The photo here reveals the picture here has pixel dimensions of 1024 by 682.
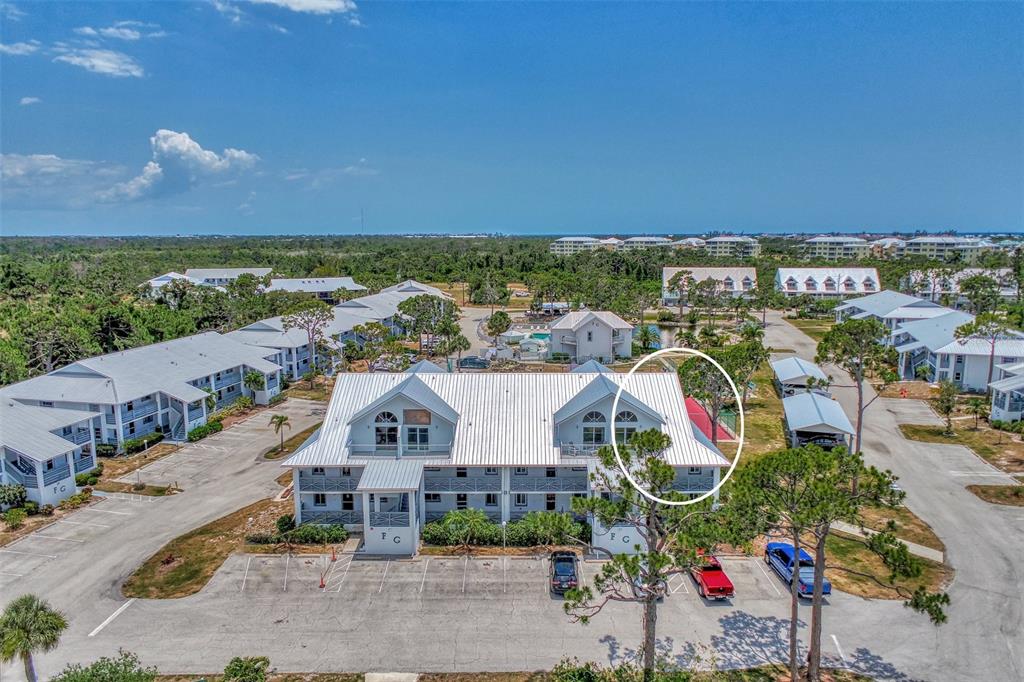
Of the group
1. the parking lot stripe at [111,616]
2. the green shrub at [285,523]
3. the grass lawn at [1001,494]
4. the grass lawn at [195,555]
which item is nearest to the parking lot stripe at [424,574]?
the green shrub at [285,523]

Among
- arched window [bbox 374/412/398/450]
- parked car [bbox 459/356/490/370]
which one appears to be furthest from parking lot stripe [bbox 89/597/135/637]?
parked car [bbox 459/356/490/370]

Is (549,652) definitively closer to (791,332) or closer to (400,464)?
(400,464)

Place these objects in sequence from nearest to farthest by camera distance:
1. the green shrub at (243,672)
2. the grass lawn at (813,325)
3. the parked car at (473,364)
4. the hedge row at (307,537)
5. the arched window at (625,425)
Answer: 1. the green shrub at (243,672)
2. the hedge row at (307,537)
3. the arched window at (625,425)
4. the parked car at (473,364)
5. the grass lawn at (813,325)

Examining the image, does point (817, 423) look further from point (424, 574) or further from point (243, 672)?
point (243, 672)

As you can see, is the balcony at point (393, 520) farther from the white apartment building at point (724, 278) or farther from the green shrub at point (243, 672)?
the white apartment building at point (724, 278)

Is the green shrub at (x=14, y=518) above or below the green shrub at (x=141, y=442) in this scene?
below

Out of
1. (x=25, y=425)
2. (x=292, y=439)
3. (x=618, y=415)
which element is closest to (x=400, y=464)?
(x=618, y=415)

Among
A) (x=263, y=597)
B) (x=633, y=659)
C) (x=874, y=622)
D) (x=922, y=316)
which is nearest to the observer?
(x=633, y=659)
